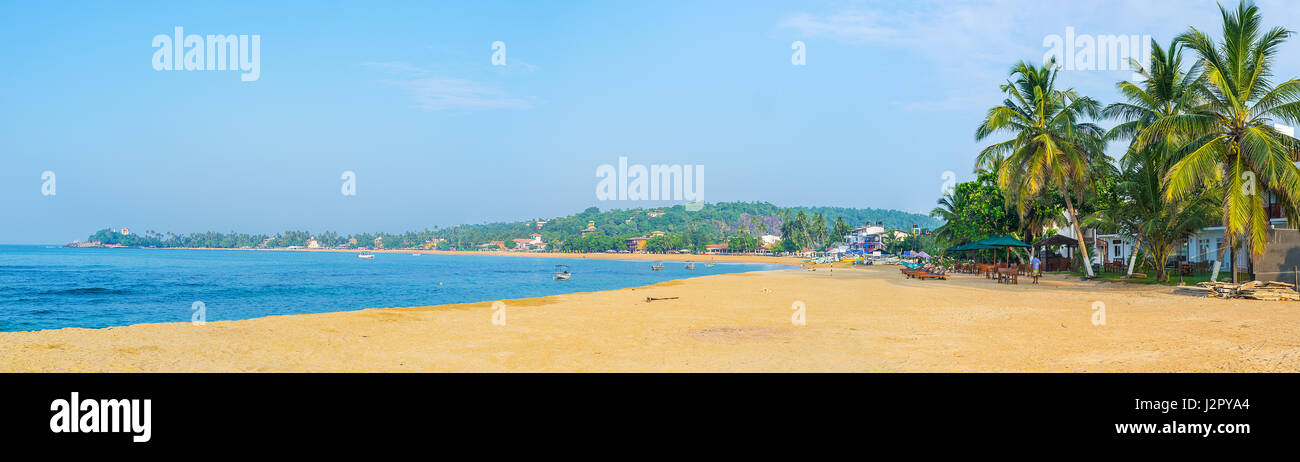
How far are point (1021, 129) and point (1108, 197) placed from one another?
4.68 metres

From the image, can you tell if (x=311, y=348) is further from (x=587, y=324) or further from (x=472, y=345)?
(x=587, y=324)

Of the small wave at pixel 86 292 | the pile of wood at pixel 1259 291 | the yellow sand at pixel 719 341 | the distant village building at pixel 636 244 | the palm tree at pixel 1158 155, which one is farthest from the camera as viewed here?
the distant village building at pixel 636 244

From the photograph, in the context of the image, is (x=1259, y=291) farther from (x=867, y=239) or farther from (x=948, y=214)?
(x=867, y=239)

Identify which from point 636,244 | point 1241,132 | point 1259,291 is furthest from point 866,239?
point 1259,291

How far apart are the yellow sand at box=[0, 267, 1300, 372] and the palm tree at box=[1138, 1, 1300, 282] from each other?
372 centimetres

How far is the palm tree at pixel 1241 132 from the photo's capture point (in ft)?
61.7

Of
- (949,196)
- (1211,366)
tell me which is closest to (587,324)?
(1211,366)

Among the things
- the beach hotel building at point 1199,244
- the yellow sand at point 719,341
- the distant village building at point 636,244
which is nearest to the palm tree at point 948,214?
the beach hotel building at point 1199,244

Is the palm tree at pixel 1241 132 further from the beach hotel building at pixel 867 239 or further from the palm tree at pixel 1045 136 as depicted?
the beach hotel building at pixel 867 239

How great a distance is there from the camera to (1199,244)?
34.4 meters

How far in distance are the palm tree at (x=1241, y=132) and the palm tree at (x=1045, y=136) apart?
8.15 metres

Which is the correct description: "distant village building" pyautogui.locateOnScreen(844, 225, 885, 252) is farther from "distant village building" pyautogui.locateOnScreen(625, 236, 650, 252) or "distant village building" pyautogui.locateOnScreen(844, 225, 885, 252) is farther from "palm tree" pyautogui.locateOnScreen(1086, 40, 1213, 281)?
"palm tree" pyautogui.locateOnScreen(1086, 40, 1213, 281)

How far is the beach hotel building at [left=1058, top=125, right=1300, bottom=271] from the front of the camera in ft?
81.7
